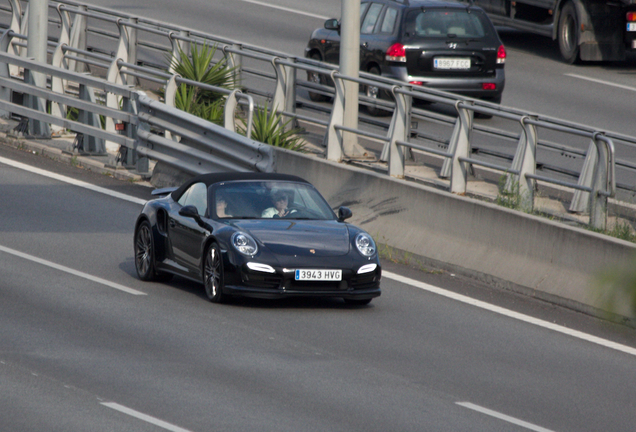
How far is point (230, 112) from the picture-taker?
53.5 ft

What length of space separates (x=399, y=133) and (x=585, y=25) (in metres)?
13.8

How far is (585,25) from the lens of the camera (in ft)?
84.8

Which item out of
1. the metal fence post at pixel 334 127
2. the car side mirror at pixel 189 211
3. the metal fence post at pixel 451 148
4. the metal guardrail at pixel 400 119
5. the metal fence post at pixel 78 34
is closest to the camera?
the car side mirror at pixel 189 211

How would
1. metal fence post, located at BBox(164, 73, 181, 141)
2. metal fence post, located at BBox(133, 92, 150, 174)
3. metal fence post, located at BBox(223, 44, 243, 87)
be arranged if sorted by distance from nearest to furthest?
metal fence post, located at BBox(133, 92, 150, 174)
metal fence post, located at BBox(164, 73, 181, 141)
metal fence post, located at BBox(223, 44, 243, 87)

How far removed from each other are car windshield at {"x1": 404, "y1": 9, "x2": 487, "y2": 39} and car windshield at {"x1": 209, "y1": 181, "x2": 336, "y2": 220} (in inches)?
412

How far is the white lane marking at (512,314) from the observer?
Result: 9617 mm

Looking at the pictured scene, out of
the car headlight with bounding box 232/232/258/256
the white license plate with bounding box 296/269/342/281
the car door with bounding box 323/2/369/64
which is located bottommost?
the white license plate with bounding box 296/269/342/281

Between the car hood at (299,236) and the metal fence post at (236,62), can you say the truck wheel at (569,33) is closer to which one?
the metal fence post at (236,62)

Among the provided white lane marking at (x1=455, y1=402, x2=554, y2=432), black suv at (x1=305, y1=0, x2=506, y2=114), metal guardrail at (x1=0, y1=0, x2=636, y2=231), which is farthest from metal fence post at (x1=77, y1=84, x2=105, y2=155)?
white lane marking at (x1=455, y1=402, x2=554, y2=432)

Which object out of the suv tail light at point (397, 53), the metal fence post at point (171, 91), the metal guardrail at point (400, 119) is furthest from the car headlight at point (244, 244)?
the suv tail light at point (397, 53)

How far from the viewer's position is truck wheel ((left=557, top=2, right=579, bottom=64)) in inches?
1032

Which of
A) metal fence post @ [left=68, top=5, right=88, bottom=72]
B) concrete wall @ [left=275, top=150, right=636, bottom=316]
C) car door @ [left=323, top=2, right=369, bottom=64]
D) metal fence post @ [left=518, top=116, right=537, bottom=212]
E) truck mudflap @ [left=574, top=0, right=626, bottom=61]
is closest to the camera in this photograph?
concrete wall @ [left=275, top=150, right=636, bottom=316]

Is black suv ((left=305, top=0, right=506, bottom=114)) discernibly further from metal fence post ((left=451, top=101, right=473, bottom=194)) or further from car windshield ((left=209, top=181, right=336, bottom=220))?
car windshield ((left=209, top=181, right=336, bottom=220))

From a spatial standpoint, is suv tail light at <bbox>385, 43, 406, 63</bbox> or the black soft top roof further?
suv tail light at <bbox>385, 43, 406, 63</bbox>
